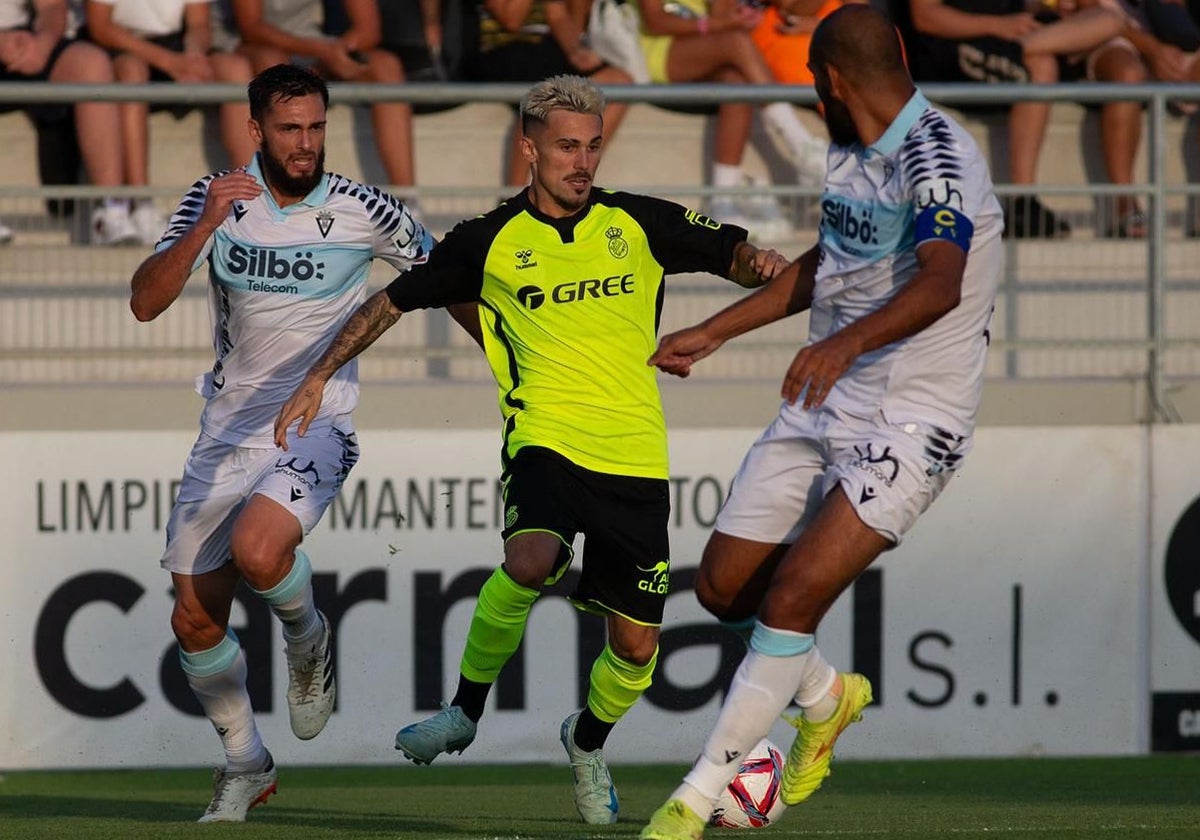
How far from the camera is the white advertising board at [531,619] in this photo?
33.8 feet

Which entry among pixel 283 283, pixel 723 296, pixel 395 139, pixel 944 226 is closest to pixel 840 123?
pixel 944 226

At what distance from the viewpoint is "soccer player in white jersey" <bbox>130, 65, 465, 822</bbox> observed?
7473 millimetres

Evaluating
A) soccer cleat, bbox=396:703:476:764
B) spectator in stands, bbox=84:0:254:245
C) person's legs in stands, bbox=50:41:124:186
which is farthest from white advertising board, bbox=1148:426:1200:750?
person's legs in stands, bbox=50:41:124:186

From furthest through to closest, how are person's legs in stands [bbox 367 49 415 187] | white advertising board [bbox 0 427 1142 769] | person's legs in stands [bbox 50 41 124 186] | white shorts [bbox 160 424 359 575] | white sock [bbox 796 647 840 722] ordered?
person's legs in stands [bbox 367 49 415 187] → person's legs in stands [bbox 50 41 124 186] → white advertising board [bbox 0 427 1142 769] → white shorts [bbox 160 424 359 575] → white sock [bbox 796 647 840 722]

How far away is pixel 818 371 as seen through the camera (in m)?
5.45

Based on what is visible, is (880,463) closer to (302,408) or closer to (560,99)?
(560,99)

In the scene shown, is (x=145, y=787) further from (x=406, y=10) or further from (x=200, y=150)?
(x=406, y=10)

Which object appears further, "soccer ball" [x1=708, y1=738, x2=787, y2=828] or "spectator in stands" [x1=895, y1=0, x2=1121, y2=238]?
"spectator in stands" [x1=895, y1=0, x2=1121, y2=238]

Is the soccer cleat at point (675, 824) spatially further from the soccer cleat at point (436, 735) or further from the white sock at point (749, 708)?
the soccer cleat at point (436, 735)

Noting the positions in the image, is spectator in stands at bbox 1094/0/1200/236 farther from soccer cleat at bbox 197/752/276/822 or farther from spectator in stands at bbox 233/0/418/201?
soccer cleat at bbox 197/752/276/822

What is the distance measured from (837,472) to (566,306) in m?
1.38

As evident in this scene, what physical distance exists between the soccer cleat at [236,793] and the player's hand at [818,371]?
129 inches

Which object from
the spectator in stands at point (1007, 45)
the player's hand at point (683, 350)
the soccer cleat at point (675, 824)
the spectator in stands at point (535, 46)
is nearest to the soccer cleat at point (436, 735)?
the soccer cleat at point (675, 824)

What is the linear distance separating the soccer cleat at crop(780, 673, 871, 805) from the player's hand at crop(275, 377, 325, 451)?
1993 millimetres
